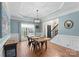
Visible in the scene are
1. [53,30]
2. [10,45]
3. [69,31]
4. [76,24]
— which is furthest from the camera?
[69,31]

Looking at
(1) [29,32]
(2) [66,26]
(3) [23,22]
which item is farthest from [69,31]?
(3) [23,22]

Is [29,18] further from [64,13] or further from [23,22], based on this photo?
[64,13]

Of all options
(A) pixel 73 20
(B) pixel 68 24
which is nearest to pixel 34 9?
(B) pixel 68 24

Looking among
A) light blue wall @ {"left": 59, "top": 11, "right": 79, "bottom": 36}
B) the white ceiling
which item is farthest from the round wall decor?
the white ceiling

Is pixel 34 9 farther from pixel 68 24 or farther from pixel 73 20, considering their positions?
pixel 73 20

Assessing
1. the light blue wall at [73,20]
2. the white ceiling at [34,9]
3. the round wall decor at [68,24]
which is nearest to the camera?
the white ceiling at [34,9]

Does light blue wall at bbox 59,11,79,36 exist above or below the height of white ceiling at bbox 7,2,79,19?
below

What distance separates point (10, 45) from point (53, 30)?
1422 mm

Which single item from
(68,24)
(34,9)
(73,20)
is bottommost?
(68,24)

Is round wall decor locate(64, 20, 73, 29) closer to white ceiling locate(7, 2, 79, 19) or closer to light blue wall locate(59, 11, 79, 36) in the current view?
light blue wall locate(59, 11, 79, 36)

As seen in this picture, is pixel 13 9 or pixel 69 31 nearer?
pixel 13 9

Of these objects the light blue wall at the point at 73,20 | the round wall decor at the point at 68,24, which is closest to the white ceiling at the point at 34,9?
the light blue wall at the point at 73,20

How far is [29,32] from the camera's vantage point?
9.37 feet

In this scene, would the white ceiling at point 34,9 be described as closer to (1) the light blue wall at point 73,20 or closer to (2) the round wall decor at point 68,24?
(1) the light blue wall at point 73,20
